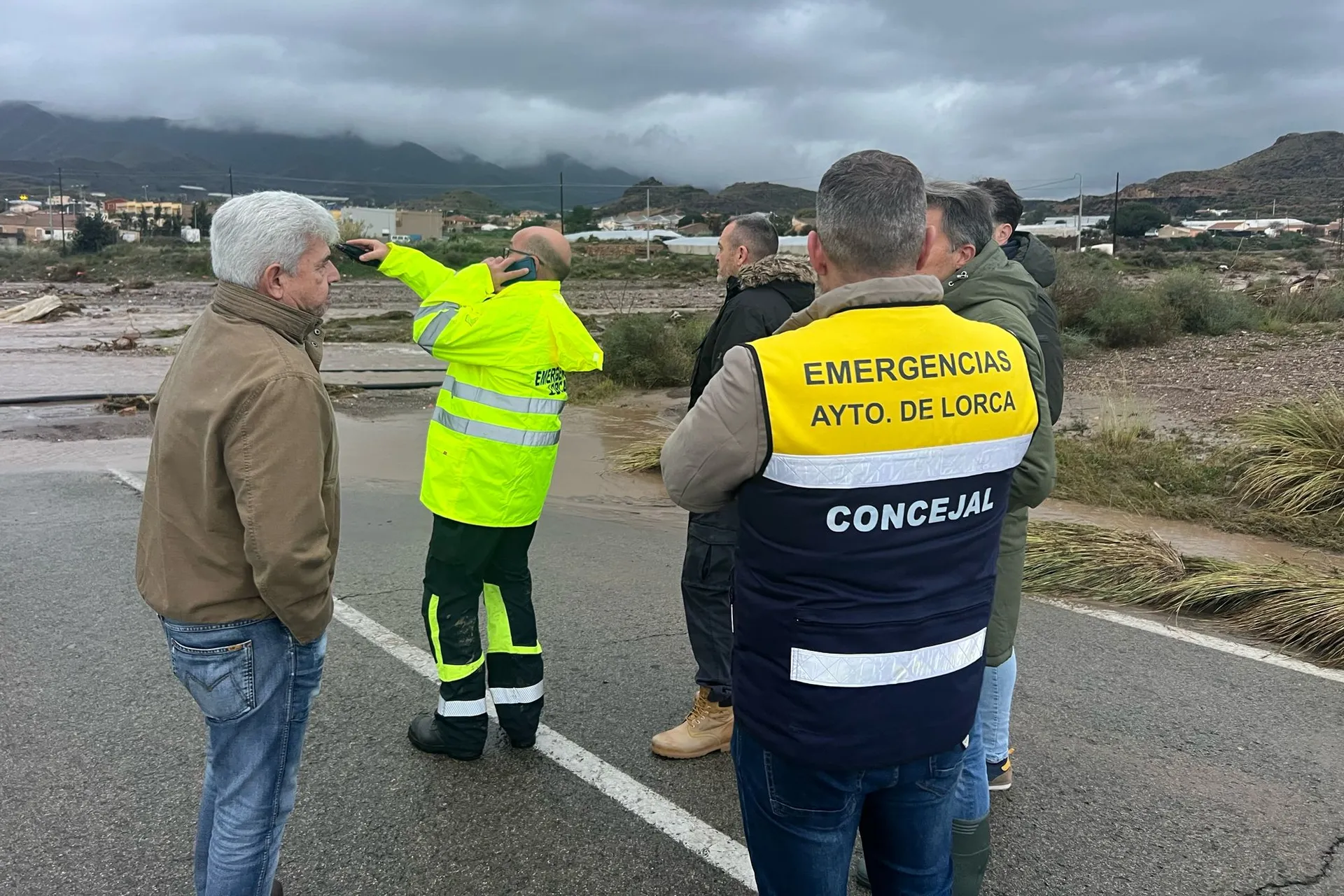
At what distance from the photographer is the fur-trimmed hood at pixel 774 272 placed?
380 cm

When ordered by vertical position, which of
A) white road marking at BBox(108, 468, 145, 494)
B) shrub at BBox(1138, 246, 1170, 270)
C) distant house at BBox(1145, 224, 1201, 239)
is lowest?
white road marking at BBox(108, 468, 145, 494)

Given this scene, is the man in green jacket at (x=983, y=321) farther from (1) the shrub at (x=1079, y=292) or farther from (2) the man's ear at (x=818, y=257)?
(1) the shrub at (x=1079, y=292)

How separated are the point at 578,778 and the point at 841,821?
1960 mm

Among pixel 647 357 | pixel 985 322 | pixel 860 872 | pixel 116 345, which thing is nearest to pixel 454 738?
pixel 860 872

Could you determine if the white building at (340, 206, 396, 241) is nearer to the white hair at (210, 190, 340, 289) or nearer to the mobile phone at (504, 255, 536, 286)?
the mobile phone at (504, 255, 536, 286)

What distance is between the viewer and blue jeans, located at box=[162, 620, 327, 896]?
95.0 inches

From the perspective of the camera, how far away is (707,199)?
14175 cm

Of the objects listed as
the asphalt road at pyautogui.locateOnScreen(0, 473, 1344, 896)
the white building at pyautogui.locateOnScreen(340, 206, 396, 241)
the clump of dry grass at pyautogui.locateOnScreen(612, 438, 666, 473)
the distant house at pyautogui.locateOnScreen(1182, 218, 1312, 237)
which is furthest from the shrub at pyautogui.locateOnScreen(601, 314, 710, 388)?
the distant house at pyautogui.locateOnScreen(1182, 218, 1312, 237)

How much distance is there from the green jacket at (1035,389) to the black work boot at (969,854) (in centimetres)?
51

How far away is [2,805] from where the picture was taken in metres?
3.43

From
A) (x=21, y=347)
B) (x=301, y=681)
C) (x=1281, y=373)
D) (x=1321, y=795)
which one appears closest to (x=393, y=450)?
(x=301, y=681)

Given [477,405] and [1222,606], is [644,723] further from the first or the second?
[1222,606]

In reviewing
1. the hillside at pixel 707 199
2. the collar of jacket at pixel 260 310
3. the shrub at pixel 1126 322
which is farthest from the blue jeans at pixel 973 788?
the hillside at pixel 707 199

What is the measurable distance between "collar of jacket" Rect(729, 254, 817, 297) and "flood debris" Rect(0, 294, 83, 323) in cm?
2770
